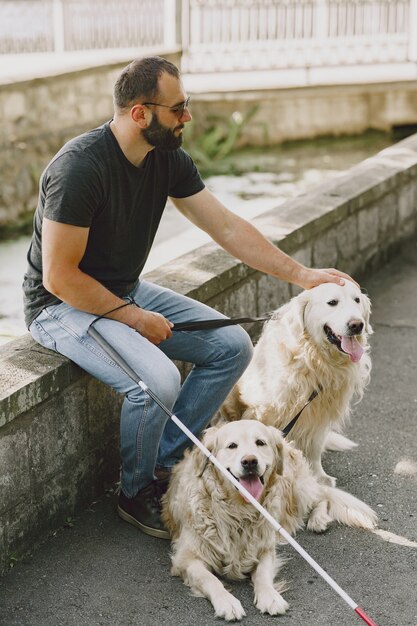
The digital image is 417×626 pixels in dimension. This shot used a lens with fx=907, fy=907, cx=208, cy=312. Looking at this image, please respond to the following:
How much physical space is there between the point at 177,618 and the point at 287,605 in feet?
1.45

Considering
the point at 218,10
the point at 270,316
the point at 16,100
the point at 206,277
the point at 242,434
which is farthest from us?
the point at 218,10

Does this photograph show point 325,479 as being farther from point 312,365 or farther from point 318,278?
point 318,278

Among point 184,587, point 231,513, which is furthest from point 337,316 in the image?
point 184,587

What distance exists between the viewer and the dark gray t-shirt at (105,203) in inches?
152

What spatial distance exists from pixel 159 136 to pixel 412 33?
608 inches

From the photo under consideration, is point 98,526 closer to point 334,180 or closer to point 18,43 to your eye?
point 334,180

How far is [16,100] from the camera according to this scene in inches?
475

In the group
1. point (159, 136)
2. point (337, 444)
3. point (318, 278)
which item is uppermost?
point (159, 136)

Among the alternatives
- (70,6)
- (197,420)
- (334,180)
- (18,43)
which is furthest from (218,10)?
(197,420)

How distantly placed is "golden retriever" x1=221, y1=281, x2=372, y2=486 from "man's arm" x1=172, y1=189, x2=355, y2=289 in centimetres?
21

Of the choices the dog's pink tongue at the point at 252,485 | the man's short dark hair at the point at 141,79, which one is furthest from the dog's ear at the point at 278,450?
the man's short dark hair at the point at 141,79

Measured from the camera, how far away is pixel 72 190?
3840mm

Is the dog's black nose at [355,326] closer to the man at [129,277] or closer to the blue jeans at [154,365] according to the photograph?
the man at [129,277]

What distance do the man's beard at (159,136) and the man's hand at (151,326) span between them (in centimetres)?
76
